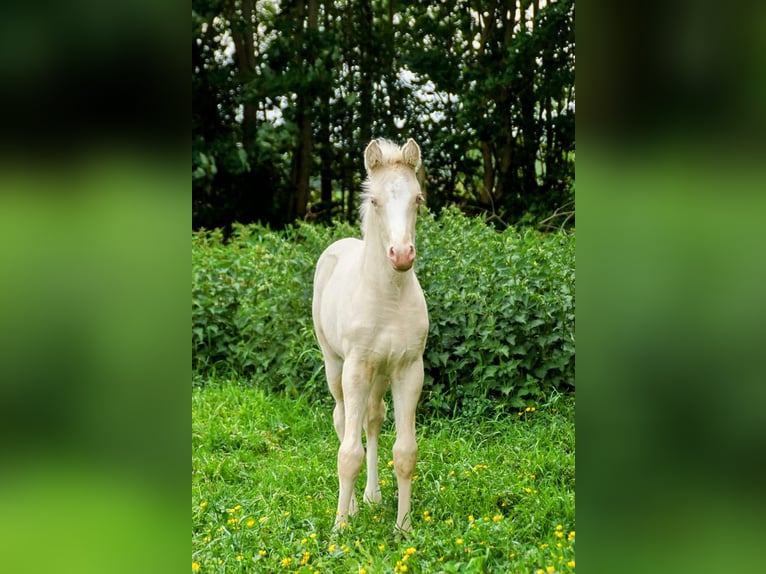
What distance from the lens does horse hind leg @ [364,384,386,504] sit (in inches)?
137

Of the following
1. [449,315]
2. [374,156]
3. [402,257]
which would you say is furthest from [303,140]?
[402,257]

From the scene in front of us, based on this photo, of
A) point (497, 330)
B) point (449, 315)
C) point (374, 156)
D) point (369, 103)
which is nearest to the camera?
point (374, 156)

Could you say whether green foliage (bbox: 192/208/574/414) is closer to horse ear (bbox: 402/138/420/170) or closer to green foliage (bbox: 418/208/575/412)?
green foliage (bbox: 418/208/575/412)

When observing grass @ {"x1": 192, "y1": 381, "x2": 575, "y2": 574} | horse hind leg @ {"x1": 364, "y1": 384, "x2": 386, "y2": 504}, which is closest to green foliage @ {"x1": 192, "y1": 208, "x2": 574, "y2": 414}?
grass @ {"x1": 192, "y1": 381, "x2": 575, "y2": 574}

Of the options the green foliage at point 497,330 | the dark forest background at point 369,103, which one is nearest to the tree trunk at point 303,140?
the dark forest background at point 369,103

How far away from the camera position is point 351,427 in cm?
311

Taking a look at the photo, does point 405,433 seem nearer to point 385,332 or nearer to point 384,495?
point 385,332

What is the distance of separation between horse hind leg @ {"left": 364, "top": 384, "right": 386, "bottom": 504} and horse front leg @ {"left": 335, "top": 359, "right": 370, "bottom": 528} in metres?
0.31

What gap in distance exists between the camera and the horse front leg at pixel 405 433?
10.2 ft

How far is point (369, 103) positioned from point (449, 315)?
562cm

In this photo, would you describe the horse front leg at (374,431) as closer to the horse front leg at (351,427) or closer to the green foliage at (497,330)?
the horse front leg at (351,427)

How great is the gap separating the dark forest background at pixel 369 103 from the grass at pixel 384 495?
4.70 metres
